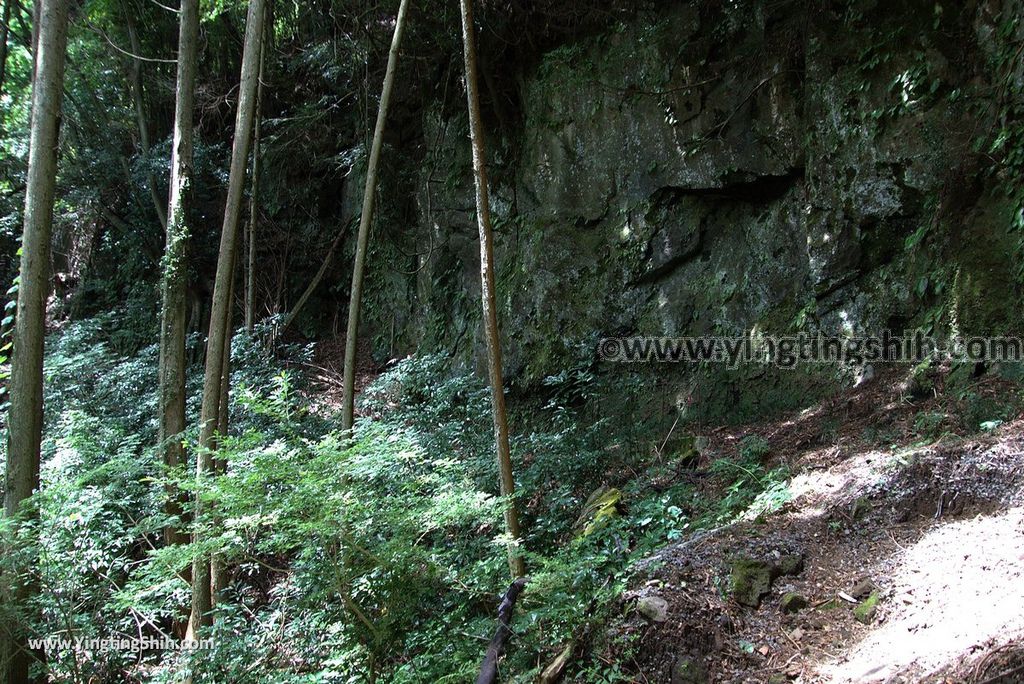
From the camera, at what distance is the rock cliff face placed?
23.5 ft

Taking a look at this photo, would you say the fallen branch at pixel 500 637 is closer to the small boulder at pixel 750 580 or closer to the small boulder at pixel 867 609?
the small boulder at pixel 750 580

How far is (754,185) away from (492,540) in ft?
19.6

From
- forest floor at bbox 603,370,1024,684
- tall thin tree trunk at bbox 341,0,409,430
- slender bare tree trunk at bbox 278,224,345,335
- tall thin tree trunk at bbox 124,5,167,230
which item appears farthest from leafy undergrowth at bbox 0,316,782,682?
tall thin tree trunk at bbox 124,5,167,230

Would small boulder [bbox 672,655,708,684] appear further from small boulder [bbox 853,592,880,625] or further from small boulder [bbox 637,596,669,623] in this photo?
small boulder [bbox 853,592,880,625]

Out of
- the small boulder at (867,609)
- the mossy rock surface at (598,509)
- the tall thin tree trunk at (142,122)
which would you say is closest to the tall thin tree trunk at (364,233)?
the mossy rock surface at (598,509)

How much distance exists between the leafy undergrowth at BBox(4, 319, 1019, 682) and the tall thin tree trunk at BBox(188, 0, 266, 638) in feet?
1.10

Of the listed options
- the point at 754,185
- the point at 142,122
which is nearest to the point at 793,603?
the point at 754,185

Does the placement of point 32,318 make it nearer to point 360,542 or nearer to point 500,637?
point 360,542

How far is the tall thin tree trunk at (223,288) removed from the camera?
620cm

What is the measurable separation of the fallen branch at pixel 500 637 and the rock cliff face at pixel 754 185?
4582 mm

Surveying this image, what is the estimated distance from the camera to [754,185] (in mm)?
9109

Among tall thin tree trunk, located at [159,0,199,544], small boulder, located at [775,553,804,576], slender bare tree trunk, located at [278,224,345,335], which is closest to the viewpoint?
small boulder, located at [775,553,804,576]

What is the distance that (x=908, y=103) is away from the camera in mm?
7570

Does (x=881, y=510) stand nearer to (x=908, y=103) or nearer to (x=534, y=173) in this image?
(x=908, y=103)
